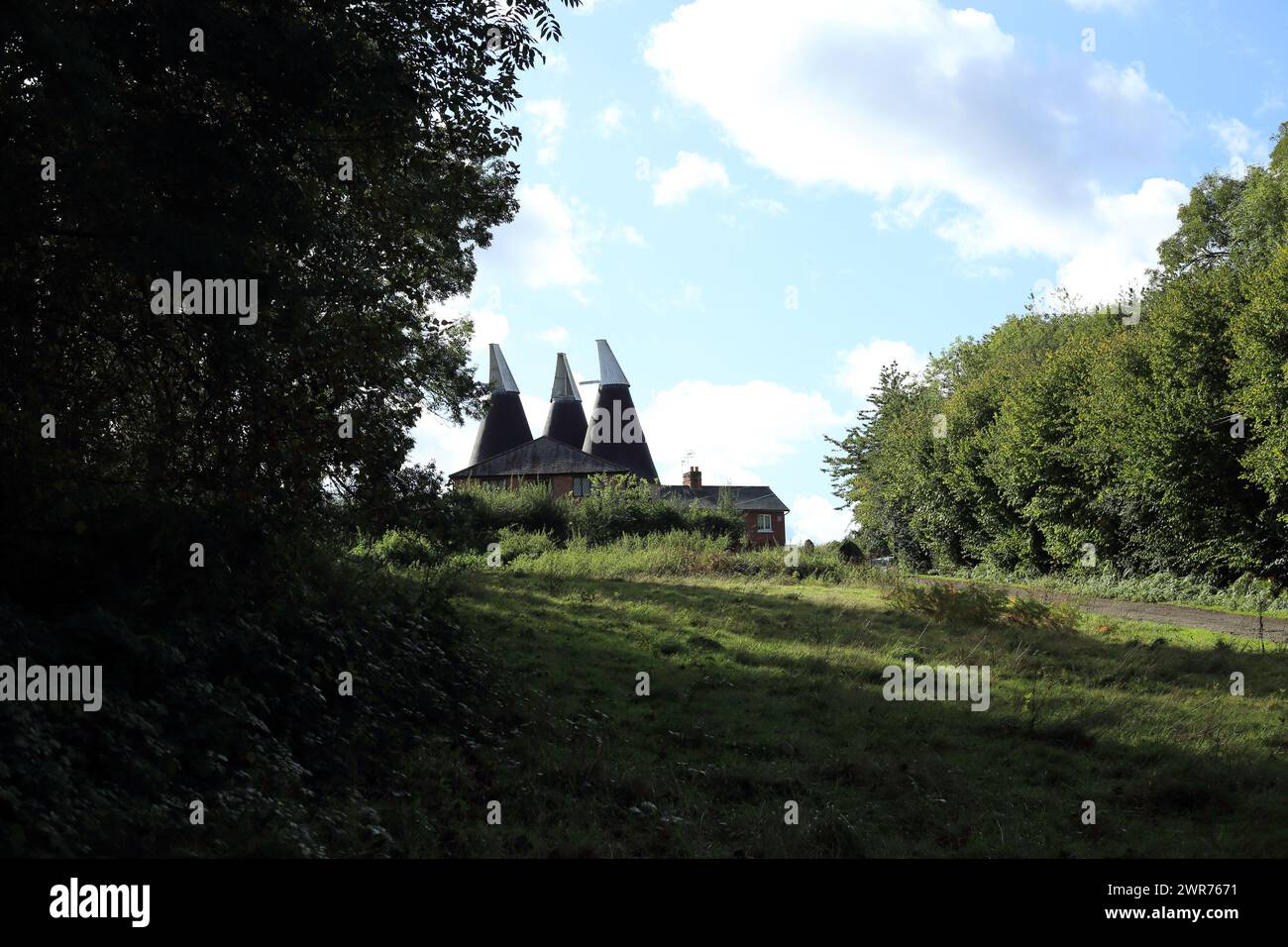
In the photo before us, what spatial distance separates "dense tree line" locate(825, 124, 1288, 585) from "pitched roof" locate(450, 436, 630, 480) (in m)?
17.1

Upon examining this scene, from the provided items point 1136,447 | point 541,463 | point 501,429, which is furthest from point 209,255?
point 501,429

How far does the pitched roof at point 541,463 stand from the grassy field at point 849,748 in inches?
1642

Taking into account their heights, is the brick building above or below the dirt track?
above

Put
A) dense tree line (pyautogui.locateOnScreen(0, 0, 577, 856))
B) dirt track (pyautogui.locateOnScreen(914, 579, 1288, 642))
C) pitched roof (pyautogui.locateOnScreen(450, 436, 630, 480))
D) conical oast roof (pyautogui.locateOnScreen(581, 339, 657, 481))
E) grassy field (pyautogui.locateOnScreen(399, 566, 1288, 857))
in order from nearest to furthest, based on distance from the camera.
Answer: dense tree line (pyautogui.locateOnScreen(0, 0, 577, 856)) < grassy field (pyautogui.locateOnScreen(399, 566, 1288, 857)) < dirt track (pyautogui.locateOnScreen(914, 579, 1288, 642)) < pitched roof (pyautogui.locateOnScreen(450, 436, 630, 480)) < conical oast roof (pyautogui.locateOnScreen(581, 339, 657, 481))

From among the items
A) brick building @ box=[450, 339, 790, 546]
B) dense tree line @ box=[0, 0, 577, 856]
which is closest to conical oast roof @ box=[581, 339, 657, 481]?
brick building @ box=[450, 339, 790, 546]

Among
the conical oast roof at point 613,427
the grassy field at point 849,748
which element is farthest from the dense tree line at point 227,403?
the conical oast roof at point 613,427

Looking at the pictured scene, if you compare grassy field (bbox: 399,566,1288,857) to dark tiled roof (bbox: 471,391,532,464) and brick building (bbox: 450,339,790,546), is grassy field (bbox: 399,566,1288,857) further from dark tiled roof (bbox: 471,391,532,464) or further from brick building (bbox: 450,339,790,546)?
dark tiled roof (bbox: 471,391,532,464)

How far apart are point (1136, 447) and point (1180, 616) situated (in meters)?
6.48

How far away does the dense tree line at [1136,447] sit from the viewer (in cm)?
2389

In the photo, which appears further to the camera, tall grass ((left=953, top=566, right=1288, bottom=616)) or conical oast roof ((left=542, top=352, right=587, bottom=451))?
conical oast roof ((left=542, top=352, right=587, bottom=451))

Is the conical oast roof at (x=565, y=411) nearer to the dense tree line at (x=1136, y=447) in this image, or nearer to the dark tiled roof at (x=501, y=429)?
the dark tiled roof at (x=501, y=429)

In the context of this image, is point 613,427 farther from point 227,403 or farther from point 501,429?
point 227,403

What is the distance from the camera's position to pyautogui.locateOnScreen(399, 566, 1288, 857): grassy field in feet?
27.0

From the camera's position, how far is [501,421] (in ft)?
214
